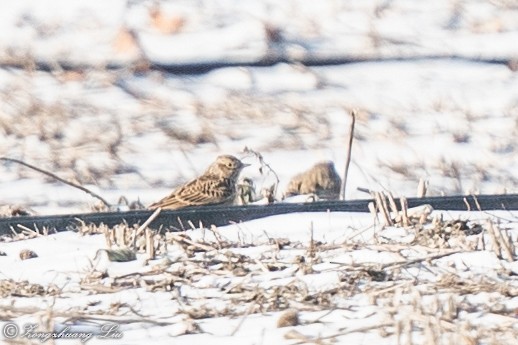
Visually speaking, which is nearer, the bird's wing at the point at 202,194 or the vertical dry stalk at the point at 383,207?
the vertical dry stalk at the point at 383,207

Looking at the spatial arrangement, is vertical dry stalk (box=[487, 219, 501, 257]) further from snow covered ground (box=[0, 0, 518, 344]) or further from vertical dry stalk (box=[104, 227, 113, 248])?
snow covered ground (box=[0, 0, 518, 344])

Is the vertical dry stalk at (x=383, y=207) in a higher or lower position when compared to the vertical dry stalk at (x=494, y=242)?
higher

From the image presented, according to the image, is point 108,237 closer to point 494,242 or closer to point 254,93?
point 494,242

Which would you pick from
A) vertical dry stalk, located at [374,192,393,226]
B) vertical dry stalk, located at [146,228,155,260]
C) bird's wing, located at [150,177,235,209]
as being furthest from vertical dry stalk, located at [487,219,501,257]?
bird's wing, located at [150,177,235,209]

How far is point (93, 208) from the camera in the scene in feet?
33.1

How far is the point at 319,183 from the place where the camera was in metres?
11.1

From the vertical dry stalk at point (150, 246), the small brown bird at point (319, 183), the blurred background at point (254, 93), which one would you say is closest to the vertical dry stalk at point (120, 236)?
the vertical dry stalk at point (150, 246)

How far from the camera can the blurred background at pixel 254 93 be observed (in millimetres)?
12680

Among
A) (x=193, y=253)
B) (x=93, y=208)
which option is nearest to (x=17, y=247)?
(x=193, y=253)

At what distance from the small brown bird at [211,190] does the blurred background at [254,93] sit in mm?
806

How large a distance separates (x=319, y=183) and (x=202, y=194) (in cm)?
78

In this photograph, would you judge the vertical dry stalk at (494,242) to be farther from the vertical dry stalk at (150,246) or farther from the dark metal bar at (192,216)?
the dark metal bar at (192,216)

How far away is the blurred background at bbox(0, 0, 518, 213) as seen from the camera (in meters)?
12.7

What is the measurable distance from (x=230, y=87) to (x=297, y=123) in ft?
2.51
